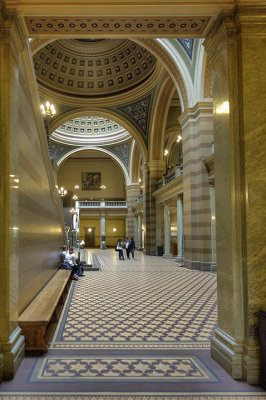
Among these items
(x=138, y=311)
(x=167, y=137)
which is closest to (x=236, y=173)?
(x=138, y=311)

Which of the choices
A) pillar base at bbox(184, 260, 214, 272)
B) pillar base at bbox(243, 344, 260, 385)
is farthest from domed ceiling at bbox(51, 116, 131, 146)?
pillar base at bbox(243, 344, 260, 385)

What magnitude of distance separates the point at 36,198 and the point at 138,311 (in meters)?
2.68

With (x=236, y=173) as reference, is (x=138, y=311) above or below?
below

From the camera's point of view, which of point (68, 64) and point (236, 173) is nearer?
point (236, 173)

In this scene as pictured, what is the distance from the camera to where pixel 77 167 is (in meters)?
36.2

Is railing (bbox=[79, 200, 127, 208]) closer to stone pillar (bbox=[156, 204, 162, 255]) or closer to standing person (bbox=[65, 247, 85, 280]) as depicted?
stone pillar (bbox=[156, 204, 162, 255])

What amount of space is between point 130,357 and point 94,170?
33123mm

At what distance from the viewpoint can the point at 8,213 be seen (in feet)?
10.9

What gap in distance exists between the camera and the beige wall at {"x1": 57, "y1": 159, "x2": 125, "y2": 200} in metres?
36.0

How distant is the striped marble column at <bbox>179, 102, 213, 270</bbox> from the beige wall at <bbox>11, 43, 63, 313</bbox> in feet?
22.5

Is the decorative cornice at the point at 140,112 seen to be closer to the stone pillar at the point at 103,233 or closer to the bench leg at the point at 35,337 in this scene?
the stone pillar at the point at 103,233

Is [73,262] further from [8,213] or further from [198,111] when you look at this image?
[8,213]

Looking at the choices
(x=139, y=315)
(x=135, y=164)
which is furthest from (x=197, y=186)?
(x=135, y=164)

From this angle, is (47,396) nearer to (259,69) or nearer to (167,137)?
(259,69)
